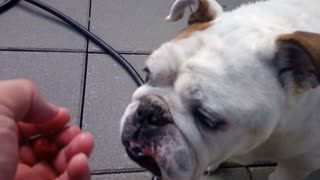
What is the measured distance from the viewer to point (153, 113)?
841 millimetres

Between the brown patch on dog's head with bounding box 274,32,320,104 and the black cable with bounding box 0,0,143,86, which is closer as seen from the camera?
the brown patch on dog's head with bounding box 274,32,320,104

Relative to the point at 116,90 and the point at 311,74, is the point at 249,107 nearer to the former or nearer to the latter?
the point at 311,74

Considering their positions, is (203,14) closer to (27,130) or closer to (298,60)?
(298,60)

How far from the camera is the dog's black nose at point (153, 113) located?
2.75ft

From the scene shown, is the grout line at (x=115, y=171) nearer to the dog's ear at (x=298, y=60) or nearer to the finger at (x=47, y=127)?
the finger at (x=47, y=127)

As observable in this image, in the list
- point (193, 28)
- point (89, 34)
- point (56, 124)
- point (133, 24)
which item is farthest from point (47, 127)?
point (133, 24)

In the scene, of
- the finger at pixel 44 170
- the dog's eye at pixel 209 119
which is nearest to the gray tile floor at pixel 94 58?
the finger at pixel 44 170

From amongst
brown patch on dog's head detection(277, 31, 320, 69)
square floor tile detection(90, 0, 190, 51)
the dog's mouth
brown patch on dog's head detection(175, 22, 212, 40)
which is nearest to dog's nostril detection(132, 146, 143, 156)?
the dog's mouth

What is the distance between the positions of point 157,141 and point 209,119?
11 centimetres

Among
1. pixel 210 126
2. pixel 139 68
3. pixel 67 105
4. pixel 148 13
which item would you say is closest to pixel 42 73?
pixel 67 105

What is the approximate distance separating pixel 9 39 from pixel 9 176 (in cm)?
89

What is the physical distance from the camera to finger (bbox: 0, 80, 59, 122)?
78 centimetres

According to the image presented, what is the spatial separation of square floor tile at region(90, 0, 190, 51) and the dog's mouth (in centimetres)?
72

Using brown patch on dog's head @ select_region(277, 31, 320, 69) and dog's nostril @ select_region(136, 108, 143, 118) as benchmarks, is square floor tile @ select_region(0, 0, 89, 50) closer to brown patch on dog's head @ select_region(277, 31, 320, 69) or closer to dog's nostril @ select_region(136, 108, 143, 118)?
dog's nostril @ select_region(136, 108, 143, 118)
